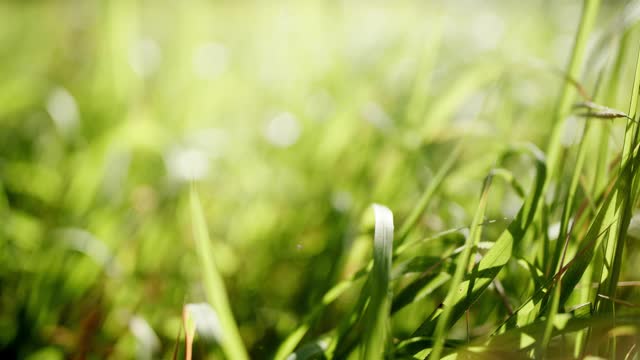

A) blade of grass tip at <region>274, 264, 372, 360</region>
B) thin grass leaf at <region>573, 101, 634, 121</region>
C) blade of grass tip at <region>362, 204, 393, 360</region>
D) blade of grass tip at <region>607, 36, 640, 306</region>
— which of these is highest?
thin grass leaf at <region>573, 101, 634, 121</region>

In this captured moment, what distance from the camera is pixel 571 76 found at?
637 millimetres

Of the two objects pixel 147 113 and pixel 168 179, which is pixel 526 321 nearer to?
pixel 168 179

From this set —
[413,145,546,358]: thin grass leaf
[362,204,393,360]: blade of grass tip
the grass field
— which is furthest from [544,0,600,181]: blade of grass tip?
[362,204,393,360]: blade of grass tip

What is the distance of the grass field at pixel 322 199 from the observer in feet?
1.68

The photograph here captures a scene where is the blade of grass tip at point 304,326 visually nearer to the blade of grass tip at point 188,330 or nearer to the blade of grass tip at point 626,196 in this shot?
the blade of grass tip at point 188,330

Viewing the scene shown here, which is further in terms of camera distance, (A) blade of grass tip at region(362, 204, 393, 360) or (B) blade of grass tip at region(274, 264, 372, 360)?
(B) blade of grass tip at region(274, 264, 372, 360)

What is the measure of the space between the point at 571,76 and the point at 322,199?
515 millimetres

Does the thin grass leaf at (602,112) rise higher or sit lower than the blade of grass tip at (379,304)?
higher

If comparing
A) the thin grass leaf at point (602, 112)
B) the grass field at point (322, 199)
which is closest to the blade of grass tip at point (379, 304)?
the grass field at point (322, 199)

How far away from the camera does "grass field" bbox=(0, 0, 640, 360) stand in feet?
1.68

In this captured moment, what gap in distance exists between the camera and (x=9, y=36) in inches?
91.6

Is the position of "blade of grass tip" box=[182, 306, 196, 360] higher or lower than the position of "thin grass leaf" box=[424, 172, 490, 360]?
lower

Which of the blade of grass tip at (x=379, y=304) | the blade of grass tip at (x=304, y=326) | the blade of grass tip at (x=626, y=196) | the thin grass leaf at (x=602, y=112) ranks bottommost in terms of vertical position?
the blade of grass tip at (x=304, y=326)

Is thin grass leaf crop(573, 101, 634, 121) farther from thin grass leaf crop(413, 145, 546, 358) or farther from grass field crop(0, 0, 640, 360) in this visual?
thin grass leaf crop(413, 145, 546, 358)
